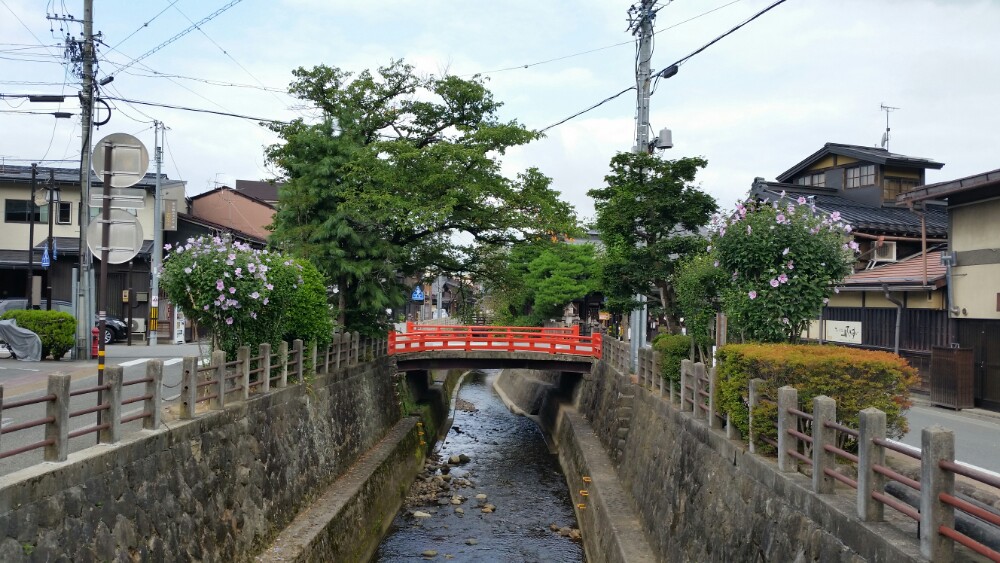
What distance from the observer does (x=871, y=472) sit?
249 inches

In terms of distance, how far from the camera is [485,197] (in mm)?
23109

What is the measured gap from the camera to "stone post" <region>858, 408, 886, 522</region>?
20.8 feet

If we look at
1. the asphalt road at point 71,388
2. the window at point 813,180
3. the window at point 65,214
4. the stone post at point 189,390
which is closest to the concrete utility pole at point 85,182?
the asphalt road at point 71,388

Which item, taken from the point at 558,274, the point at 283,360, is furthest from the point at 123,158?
the point at 558,274

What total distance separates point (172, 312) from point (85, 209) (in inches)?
652

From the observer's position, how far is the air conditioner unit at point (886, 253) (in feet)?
86.3

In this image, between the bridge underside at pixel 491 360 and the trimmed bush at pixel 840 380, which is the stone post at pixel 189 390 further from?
the bridge underside at pixel 491 360

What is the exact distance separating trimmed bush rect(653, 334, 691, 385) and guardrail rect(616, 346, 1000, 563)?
6.98 metres

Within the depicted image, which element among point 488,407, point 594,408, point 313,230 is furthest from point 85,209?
point 488,407

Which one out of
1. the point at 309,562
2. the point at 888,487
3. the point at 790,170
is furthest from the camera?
the point at 790,170

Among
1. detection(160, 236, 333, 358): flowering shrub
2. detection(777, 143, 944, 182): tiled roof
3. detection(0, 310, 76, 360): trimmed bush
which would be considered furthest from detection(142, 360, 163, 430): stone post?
detection(777, 143, 944, 182): tiled roof

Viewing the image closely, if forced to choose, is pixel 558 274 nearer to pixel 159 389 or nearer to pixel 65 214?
pixel 65 214

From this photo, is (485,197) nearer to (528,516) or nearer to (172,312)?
(528,516)

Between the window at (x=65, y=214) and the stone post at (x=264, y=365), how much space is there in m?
29.3
